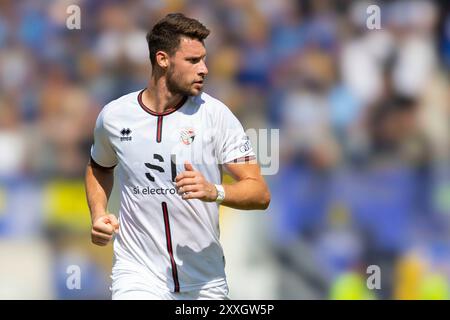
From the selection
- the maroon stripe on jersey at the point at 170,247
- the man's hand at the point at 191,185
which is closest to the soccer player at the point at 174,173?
the maroon stripe on jersey at the point at 170,247

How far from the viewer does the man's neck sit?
5648mm

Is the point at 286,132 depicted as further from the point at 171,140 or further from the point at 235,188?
the point at 235,188

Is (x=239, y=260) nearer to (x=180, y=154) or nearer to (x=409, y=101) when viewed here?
(x=409, y=101)

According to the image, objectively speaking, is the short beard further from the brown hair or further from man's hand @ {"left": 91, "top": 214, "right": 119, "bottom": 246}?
man's hand @ {"left": 91, "top": 214, "right": 119, "bottom": 246}

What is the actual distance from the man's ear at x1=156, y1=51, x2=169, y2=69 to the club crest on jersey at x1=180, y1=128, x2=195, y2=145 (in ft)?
1.51

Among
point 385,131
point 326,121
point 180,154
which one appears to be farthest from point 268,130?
point 180,154

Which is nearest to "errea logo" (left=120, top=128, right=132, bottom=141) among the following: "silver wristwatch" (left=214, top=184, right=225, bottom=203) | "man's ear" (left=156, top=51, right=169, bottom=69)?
"man's ear" (left=156, top=51, right=169, bottom=69)

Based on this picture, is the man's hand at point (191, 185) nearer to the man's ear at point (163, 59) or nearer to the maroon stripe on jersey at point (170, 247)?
the maroon stripe on jersey at point (170, 247)

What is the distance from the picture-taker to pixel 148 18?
31.1 ft

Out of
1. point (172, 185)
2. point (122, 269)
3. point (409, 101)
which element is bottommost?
point (122, 269)

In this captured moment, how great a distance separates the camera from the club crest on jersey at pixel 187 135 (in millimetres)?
5555

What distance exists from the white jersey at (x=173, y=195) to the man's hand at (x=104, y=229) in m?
0.36

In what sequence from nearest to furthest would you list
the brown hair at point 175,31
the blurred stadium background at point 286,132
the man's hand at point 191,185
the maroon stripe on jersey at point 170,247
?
the man's hand at point 191,185 < the maroon stripe on jersey at point 170,247 < the brown hair at point 175,31 < the blurred stadium background at point 286,132

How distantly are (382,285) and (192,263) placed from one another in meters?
3.72
